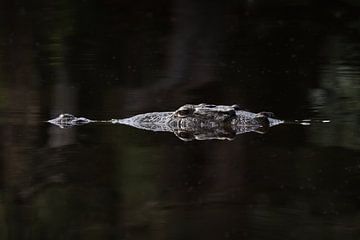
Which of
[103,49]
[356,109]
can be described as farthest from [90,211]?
[103,49]

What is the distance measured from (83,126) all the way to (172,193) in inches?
73.2

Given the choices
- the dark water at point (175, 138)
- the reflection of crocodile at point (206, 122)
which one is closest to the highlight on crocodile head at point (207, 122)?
the reflection of crocodile at point (206, 122)

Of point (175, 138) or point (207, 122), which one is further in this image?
point (207, 122)

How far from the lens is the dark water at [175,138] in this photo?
4.31m

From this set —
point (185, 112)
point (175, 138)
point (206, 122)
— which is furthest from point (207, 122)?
point (175, 138)

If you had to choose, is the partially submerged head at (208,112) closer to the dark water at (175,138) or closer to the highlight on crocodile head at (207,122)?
the highlight on crocodile head at (207,122)

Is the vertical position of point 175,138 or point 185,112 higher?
point 185,112

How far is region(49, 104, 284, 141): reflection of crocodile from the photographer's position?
621cm

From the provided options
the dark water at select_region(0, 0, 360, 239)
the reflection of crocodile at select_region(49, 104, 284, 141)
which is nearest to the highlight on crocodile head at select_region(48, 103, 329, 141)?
the reflection of crocodile at select_region(49, 104, 284, 141)

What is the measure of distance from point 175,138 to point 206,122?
398mm

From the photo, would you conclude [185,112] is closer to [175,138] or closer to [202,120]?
[202,120]

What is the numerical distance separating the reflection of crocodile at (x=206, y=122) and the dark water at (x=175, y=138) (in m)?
0.17

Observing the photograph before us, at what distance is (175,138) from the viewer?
236 inches

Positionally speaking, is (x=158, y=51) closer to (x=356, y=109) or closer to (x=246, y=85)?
(x=246, y=85)
